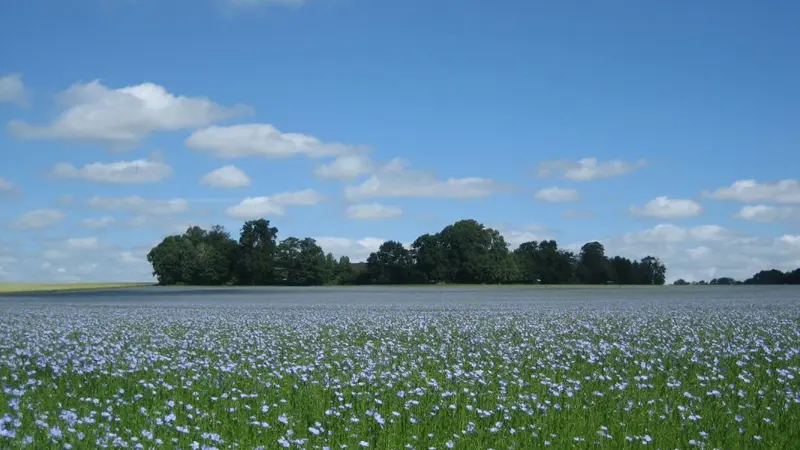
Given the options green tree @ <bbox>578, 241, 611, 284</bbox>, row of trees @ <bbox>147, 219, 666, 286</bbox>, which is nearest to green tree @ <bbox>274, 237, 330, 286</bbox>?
row of trees @ <bbox>147, 219, 666, 286</bbox>

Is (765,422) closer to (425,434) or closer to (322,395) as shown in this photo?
(425,434)

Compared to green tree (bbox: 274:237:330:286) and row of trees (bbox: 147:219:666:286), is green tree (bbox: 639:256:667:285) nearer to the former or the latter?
row of trees (bbox: 147:219:666:286)

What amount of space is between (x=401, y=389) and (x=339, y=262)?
111255 millimetres

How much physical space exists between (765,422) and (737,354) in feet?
20.1

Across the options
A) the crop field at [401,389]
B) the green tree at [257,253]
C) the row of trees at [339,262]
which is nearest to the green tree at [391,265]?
the row of trees at [339,262]

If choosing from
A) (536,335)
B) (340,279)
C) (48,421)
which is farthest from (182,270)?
(48,421)

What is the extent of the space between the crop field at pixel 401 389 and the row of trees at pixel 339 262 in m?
97.7

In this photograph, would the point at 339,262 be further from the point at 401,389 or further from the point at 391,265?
the point at 401,389

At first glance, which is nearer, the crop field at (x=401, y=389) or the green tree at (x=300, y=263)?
the crop field at (x=401, y=389)

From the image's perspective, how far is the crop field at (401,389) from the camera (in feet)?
27.2

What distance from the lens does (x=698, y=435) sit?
8.65m

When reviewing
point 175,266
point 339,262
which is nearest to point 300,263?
point 339,262

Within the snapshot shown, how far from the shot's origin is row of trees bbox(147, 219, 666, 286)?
11744 cm

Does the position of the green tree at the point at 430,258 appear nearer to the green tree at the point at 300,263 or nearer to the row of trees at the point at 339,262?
the row of trees at the point at 339,262
